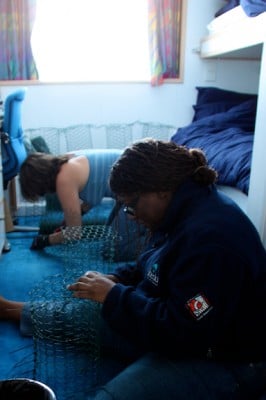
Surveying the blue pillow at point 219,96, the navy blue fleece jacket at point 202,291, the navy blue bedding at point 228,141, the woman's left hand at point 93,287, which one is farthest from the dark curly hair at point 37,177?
the blue pillow at point 219,96

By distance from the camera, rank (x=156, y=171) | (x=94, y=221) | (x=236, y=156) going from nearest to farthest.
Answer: (x=156, y=171) → (x=236, y=156) → (x=94, y=221)

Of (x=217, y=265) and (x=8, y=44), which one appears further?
(x=8, y=44)

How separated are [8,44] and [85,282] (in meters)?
2.24

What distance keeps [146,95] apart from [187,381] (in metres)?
2.46

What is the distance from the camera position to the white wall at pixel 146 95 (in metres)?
2.90

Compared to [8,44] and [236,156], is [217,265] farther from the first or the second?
[8,44]

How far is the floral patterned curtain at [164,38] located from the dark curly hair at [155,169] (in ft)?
6.98

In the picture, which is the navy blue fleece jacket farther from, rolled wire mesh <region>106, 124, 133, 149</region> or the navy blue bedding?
rolled wire mesh <region>106, 124, 133, 149</region>

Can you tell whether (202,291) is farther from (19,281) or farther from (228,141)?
(228,141)

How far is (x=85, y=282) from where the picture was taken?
0.98m

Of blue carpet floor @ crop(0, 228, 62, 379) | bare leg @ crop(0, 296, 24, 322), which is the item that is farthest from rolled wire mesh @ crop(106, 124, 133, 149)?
bare leg @ crop(0, 296, 24, 322)

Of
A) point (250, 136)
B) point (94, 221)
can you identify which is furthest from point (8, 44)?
point (250, 136)

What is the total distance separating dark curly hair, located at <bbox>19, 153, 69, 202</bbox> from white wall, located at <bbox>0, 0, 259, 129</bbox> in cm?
114

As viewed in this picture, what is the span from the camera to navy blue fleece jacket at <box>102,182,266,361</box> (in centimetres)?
77
